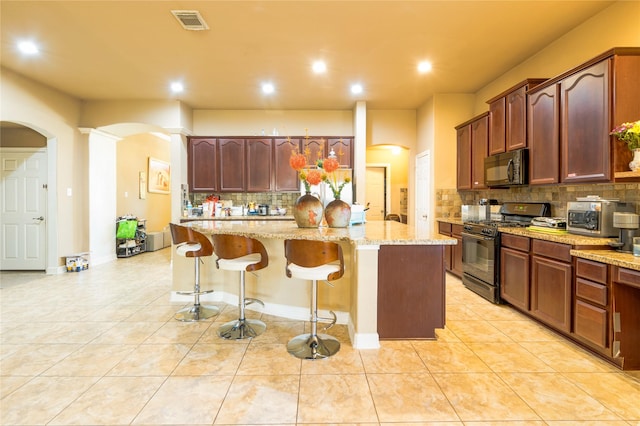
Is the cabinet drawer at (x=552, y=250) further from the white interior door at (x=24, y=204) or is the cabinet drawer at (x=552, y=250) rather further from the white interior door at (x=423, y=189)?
the white interior door at (x=24, y=204)

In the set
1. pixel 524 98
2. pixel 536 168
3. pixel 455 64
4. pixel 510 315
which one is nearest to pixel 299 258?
pixel 510 315

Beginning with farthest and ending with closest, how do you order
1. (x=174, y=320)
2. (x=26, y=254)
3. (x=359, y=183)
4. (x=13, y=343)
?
(x=359, y=183) < (x=26, y=254) < (x=174, y=320) < (x=13, y=343)

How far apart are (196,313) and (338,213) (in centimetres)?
175

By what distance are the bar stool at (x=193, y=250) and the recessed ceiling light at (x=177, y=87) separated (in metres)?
2.72

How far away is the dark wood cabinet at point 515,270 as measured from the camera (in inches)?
130

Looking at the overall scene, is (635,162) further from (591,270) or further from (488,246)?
(488,246)

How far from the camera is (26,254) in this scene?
552 cm

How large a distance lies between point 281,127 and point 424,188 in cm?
289

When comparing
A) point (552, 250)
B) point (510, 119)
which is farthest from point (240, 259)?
point (510, 119)

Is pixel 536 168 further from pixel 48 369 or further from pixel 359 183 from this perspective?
pixel 48 369

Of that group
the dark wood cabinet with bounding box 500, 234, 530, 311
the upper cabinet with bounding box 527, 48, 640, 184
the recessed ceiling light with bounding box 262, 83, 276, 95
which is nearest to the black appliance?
the dark wood cabinet with bounding box 500, 234, 530, 311

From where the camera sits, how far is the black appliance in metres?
3.80

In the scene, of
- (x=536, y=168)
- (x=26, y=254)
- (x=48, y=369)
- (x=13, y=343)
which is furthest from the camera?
(x=26, y=254)

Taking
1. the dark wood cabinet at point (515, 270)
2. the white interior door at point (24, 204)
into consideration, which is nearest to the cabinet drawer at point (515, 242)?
the dark wood cabinet at point (515, 270)
